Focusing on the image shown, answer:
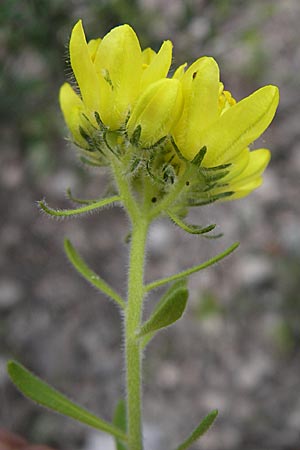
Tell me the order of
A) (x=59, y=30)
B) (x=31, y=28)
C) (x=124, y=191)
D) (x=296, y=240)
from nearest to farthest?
(x=124, y=191), (x=31, y=28), (x=59, y=30), (x=296, y=240)

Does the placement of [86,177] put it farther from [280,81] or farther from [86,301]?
[280,81]

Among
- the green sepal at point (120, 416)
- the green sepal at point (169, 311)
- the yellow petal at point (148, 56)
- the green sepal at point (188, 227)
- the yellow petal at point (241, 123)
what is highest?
the yellow petal at point (148, 56)

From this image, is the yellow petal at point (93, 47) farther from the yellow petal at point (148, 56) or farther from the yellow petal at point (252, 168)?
the yellow petal at point (252, 168)

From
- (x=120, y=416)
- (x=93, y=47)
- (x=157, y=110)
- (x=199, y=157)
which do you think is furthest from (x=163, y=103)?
(x=120, y=416)

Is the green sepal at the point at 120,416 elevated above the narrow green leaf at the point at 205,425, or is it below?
above

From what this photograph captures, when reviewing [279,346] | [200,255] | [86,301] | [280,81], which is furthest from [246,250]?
[280,81]

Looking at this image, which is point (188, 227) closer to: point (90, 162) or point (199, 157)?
point (199, 157)

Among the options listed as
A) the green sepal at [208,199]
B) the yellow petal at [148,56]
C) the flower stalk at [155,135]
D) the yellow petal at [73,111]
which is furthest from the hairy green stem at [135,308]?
the yellow petal at [148,56]
